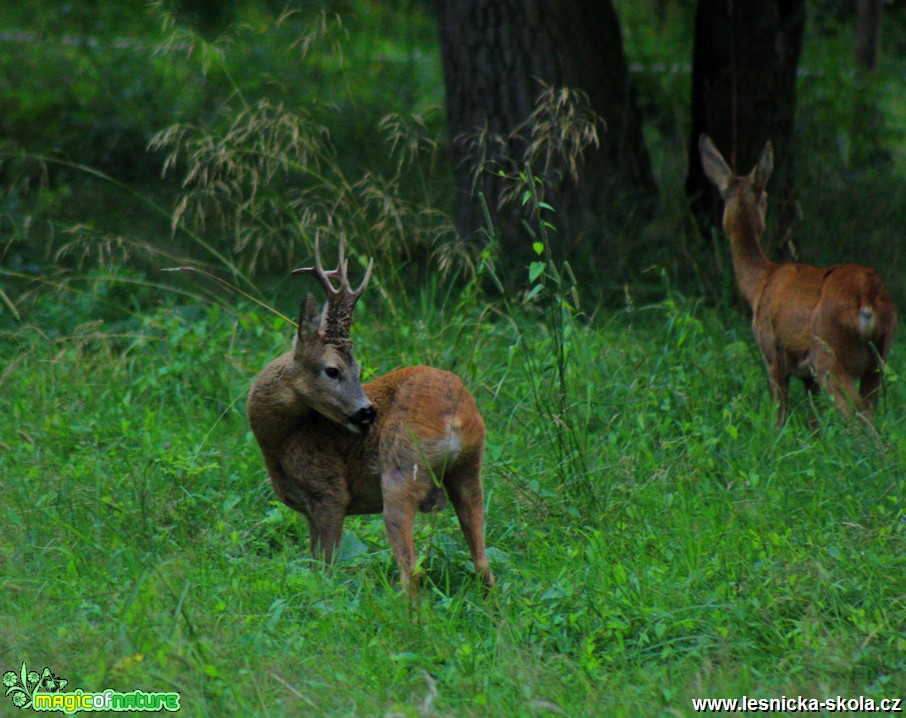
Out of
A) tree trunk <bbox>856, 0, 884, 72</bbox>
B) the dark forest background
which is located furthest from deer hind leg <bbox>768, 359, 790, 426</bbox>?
tree trunk <bbox>856, 0, 884, 72</bbox>

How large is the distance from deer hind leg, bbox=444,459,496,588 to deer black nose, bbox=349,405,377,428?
12.5 inches

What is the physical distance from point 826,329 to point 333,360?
99.7 inches

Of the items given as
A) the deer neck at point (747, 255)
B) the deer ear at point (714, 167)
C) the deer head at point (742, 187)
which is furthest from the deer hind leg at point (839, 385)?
the deer ear at point (714, 167)

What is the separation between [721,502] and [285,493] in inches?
63.9

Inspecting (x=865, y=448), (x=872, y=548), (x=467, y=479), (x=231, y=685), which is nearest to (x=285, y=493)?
(x=467, y=479)

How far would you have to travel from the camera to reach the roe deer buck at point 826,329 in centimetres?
538

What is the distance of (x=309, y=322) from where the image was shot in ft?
13.5

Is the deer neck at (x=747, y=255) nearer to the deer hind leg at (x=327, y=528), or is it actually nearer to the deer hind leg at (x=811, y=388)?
the deer hind leg at (x=811, y=388)

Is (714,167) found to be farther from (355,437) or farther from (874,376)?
(355,437)

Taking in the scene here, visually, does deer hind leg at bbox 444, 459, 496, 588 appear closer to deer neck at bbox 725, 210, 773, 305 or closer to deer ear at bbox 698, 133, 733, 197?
deer neck at bbox 725, 210, 773, 305

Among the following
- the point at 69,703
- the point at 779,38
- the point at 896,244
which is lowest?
the point at 896,244

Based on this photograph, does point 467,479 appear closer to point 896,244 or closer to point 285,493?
point 285,493

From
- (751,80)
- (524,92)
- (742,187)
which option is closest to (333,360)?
(742,187)

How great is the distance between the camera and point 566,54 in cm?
742
